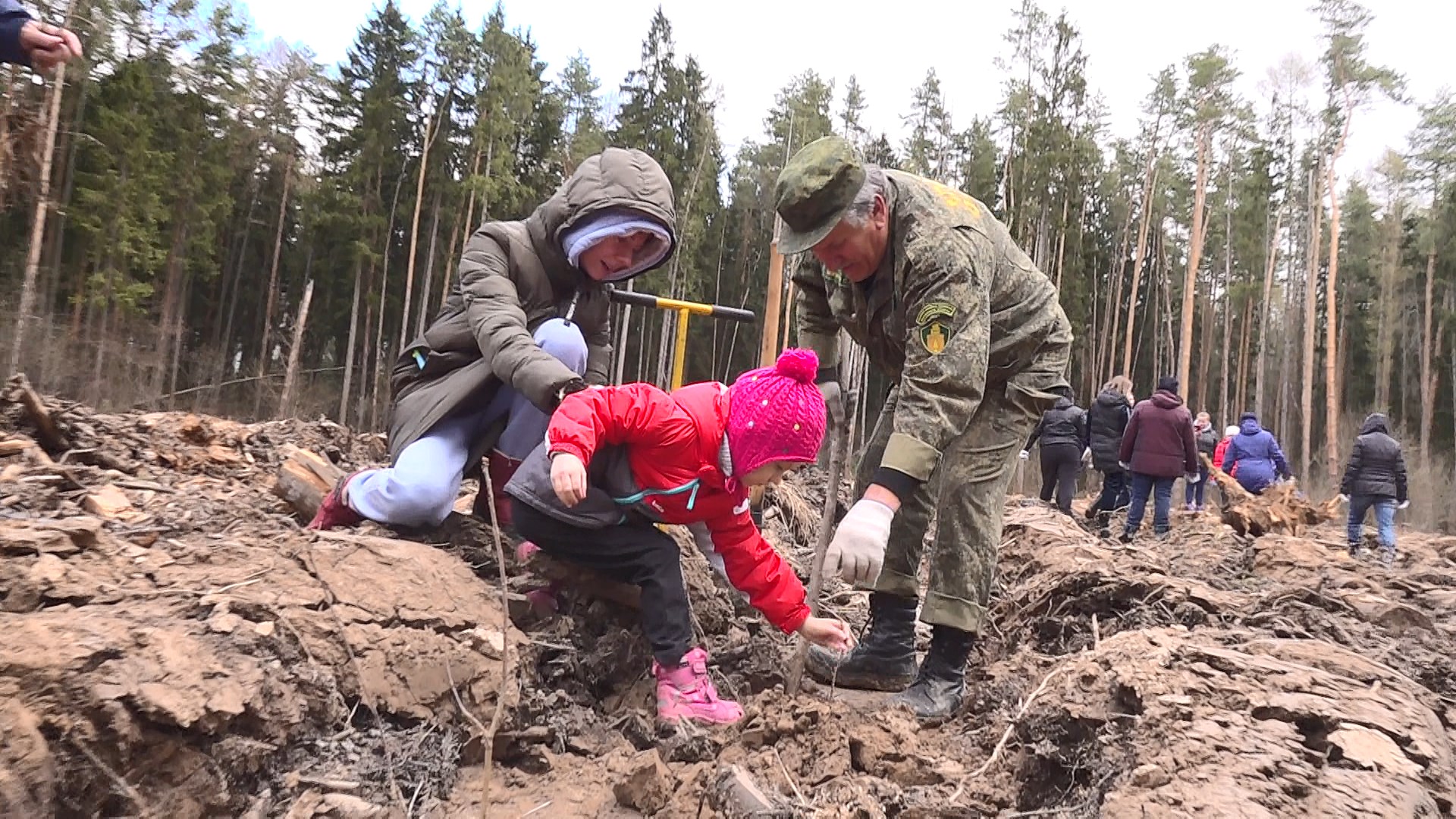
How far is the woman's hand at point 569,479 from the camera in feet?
6.30

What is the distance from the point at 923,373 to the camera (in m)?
2.20

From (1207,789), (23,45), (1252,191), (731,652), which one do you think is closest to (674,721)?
(731,652)

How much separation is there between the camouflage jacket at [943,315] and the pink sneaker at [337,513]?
1557mm

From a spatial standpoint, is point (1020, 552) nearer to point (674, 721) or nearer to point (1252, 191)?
point (674, 721)

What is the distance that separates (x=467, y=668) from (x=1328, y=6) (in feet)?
85.3

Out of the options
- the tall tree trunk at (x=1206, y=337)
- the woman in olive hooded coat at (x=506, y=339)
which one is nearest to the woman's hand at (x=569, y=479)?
the woman in olive hooded coat at (x=506, y=339)

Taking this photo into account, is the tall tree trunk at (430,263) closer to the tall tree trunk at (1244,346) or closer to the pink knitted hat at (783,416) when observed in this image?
the pink knitted hat at (783,416)

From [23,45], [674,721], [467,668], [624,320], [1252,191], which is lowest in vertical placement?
[674,721]

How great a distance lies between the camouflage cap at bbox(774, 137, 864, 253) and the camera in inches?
86.8

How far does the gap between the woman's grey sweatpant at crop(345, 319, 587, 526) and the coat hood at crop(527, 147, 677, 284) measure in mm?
325

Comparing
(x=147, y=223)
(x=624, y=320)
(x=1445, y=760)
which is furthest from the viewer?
(x=624, y=320)

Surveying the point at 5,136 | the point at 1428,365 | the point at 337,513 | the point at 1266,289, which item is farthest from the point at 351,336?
the point at 1428,365

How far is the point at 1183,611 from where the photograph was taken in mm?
3025

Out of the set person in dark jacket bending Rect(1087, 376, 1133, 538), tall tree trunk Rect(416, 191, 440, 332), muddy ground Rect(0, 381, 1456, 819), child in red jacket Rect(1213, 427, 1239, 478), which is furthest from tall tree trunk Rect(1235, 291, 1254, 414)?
muddy ground Rect(0, 381, 1456, 819)
